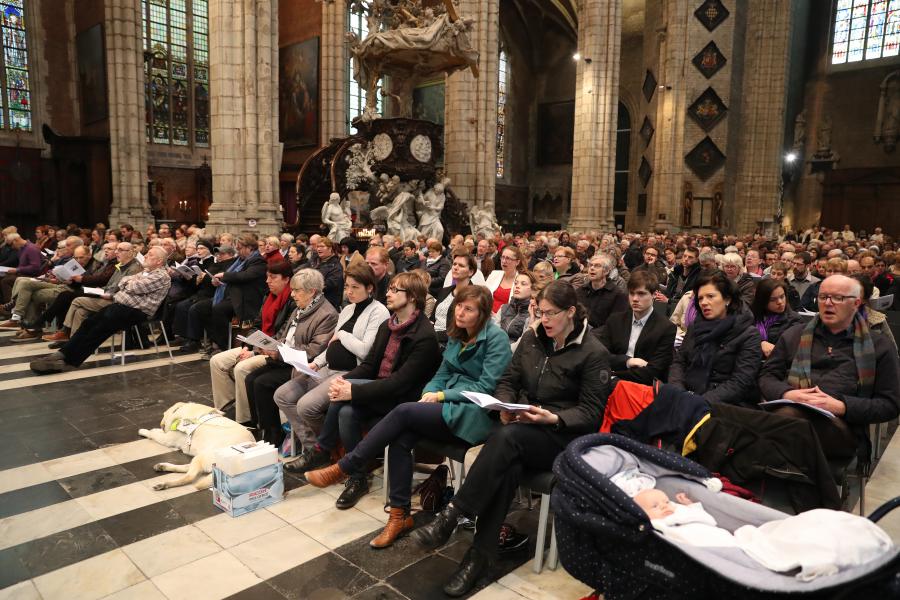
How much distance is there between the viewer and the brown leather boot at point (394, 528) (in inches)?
141

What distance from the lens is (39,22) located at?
19.7 metres

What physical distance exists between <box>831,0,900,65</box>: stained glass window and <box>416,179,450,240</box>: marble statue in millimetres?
22980

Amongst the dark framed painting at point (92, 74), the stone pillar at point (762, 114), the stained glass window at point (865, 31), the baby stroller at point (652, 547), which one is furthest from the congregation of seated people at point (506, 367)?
the stained glass window at point (865, 31)

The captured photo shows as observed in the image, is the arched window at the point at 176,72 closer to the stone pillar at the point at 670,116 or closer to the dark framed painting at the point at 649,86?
the stone pillar at the point at 670,116

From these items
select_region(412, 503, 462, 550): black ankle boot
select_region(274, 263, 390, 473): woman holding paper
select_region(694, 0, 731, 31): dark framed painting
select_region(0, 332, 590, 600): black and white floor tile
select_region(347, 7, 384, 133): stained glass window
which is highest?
select_region(694, 0, 731, 31): dark framed painting

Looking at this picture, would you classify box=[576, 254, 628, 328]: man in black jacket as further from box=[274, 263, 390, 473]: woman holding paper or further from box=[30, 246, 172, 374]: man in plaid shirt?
box=[30, 246, 172, 374]: man in plaid shirt

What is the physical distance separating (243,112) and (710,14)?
2017 centimetres

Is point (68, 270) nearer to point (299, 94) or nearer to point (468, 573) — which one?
point (468, 573)

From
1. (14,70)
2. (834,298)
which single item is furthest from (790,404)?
(14,70)

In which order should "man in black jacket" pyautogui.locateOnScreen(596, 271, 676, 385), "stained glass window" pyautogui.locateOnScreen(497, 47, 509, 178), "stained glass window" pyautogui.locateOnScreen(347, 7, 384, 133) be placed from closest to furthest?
"man in black jacket" pyautogui.locateOnScreen(596, 271, 676, 385), "stained glass window" pyautogui.locateOnScreen(347, 7, 384, 133), "stained glass window" pyautogui.locateOnScreen(497, 47, 509, 178)

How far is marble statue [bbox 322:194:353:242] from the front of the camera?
550 inches

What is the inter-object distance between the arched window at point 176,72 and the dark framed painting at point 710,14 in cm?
1895

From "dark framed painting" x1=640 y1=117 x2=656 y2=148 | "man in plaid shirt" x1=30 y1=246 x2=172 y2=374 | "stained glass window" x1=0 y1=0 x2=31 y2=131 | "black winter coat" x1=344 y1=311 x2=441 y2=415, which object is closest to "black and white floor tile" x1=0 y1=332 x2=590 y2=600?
"black winter coat" x1=344 y1=311 x2=441 y2=415

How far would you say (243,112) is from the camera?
12180mm
